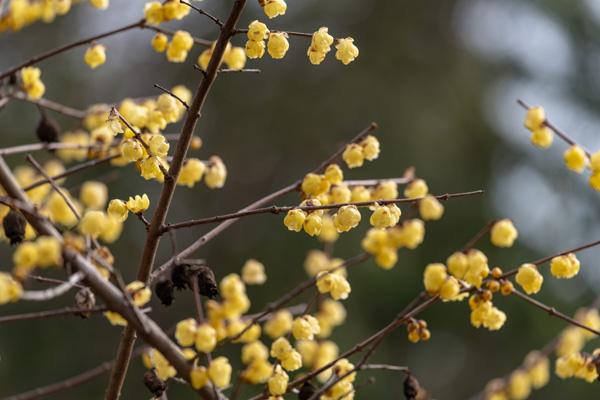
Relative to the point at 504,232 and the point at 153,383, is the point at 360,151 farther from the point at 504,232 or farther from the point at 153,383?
the point at 153,383

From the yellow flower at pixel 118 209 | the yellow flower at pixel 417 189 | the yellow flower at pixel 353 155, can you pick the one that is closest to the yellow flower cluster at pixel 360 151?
the yellow flower at pixel 353 155

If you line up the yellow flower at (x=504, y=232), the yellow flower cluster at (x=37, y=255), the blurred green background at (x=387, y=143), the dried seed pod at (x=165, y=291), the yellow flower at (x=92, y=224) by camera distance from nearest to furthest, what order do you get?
the yellow flower cluster at (x=37, y=255), the yellow flower at (x=92, y=224), the dried seed pod at (x=165, y=291), the yellow flower at (x=504, y=232), the blurred green background at (x=387, y=143)

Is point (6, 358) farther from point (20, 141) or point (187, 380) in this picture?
point (187, 380)

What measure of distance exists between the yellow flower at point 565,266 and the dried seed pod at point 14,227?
34.1 inches

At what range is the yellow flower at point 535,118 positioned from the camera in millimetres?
1632

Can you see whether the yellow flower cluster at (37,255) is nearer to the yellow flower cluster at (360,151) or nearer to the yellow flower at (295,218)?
the yellow flower at (295,218)

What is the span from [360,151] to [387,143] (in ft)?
15.7

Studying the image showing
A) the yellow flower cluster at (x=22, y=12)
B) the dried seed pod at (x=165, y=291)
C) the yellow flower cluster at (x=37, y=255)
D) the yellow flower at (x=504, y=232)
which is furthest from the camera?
the yellow flower at (x=504, y=232)

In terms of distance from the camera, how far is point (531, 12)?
7238mm

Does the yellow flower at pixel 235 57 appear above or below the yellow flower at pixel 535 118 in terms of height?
above

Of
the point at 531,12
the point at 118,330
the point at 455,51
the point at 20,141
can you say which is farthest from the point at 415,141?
the point at 20,141

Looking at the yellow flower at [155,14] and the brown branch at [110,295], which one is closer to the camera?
the brown branch at [110,295]

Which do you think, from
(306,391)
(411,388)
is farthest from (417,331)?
(306,391)

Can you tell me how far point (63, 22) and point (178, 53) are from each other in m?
6.46
